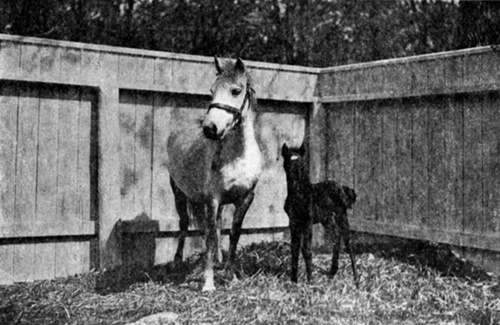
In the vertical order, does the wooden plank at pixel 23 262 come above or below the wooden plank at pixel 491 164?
below

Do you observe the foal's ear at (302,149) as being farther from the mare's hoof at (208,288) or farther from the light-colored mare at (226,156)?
the mare's hoof at (208,288)

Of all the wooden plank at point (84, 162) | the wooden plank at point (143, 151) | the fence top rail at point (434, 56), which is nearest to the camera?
the fence top rail at point (434, 56)

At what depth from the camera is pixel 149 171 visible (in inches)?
294

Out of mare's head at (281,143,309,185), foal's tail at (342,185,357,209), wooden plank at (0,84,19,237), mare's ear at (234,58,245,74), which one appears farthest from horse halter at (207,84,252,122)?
wooden plank at (0,84,19,237)

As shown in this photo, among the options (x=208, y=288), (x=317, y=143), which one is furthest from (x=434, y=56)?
(x=208, y=288)

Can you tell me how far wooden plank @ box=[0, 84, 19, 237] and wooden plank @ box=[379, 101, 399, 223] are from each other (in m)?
3.97

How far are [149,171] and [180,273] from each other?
130 cm

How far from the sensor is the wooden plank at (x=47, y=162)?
6.76 meters

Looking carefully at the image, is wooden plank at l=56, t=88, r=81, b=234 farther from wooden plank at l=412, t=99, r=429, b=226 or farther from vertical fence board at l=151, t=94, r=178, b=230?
wooden plank at l=412, t=99, r=429, b=226

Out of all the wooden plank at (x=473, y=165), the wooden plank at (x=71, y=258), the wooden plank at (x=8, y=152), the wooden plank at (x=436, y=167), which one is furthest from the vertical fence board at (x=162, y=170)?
the wooden plank at (x=473, y=165)

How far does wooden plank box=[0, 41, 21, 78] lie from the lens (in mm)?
6512

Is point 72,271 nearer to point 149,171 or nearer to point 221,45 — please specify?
point 149,171

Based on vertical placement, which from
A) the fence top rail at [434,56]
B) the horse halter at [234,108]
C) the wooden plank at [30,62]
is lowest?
the horse halter at [234,108]

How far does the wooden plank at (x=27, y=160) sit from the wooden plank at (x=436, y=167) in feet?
13.3
